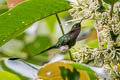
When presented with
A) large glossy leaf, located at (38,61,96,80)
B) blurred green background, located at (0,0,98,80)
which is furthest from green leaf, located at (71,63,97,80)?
blurred green background, located at (0,0,98,80)

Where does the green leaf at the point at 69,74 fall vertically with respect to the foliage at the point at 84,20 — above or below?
below

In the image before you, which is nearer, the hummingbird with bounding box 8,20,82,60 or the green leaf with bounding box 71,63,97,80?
the green leaf with bounding box 71,63,97,80

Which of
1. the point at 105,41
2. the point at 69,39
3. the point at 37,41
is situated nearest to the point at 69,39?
the point at 69,39

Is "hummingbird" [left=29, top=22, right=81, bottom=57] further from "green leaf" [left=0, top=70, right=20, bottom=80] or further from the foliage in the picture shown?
"green leaf" [left=0, top=70, right=20, bottom=80]

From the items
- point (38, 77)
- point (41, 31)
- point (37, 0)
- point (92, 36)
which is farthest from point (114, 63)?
point (41, 31)

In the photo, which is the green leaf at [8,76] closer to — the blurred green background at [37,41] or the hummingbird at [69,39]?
the hummingbird at [69,39]

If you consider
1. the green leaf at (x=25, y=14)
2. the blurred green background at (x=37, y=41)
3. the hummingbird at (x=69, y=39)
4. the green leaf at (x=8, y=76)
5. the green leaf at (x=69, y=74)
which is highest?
the blurred green background at (x=37, y=41)

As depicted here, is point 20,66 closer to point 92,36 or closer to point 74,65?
point 74,65

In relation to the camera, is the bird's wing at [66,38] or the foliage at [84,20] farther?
the bird's wing at [66,38]

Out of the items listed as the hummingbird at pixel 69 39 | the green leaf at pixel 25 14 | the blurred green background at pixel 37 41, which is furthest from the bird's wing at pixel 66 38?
the blurred green background at pixel 37 41

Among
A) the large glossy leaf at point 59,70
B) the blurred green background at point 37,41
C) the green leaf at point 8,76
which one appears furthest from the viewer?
the blurred green background at point 37,41
